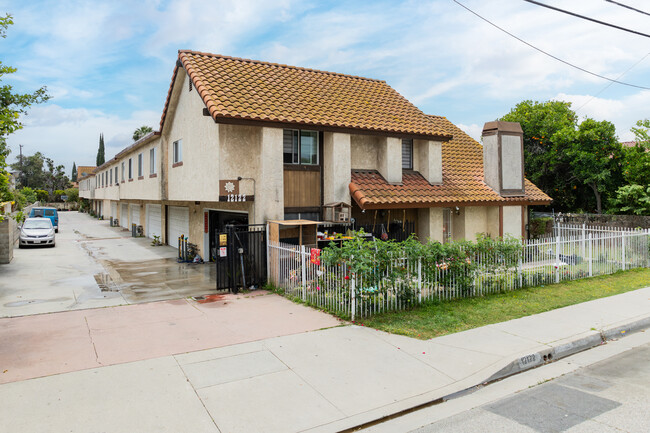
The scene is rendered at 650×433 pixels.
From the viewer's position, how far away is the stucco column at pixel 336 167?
1298 cm

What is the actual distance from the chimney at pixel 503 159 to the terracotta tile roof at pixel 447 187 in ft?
1.05

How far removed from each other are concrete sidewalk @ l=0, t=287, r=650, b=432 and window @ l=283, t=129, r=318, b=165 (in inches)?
255

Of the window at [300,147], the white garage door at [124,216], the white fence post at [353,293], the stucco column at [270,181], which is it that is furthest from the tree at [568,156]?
the white garage door at [124,216]

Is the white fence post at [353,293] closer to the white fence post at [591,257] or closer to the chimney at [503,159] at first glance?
the white fence post at [591,257]

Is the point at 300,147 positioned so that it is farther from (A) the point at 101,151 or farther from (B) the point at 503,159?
(A) the point at 101,151

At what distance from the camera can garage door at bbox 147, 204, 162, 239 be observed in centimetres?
2522

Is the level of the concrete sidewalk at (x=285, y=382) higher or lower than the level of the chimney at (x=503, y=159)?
lower

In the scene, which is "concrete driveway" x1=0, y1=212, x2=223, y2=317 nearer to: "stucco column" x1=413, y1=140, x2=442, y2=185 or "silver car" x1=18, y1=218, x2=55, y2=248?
"silver car" x1=18, y1=218, x2=55, y2=248

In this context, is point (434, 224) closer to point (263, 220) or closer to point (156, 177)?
point (263, 220)

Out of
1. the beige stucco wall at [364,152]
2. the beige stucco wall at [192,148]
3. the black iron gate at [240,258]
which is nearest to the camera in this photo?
the black iron gate at [240,258]

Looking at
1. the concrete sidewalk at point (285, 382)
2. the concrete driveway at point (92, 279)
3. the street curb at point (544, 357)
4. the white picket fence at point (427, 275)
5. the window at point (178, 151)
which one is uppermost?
the window at point (178, 151)

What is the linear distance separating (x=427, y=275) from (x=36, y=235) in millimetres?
19929

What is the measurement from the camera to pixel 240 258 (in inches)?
441

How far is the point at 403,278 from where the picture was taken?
898cm
